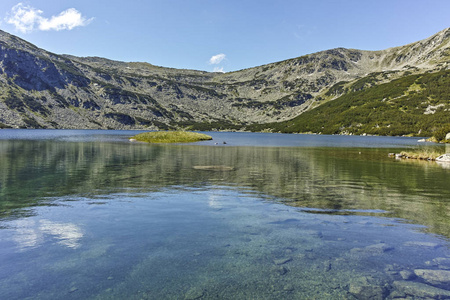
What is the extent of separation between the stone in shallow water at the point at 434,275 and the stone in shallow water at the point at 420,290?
0.54 meters

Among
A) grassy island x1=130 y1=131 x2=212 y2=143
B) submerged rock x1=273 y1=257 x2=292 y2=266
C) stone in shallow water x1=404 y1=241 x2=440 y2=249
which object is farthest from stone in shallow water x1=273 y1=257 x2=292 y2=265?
grassy island x1=130 y1=131 x2=212 y2=143

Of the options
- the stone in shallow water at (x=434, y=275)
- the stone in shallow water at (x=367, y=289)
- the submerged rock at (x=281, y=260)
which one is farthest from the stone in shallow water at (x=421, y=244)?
the submerged rock at (x=281, y=260)

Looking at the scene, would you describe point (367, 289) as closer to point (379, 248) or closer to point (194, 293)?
point (379, 248)

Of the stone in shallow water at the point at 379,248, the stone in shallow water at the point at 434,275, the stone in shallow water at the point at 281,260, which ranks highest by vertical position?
the stone in shallow water at the point at 434,275

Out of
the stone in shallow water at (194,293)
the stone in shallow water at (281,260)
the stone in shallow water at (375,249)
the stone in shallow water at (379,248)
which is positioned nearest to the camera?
the stone in shallow water at (194,293)

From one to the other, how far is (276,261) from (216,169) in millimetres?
28114

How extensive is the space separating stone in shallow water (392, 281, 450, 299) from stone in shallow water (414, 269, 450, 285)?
21.3 inches

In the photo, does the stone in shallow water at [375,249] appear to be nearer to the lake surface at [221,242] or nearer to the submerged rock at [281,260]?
the lake surface at [221,242]

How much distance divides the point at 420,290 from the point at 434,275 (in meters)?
1.59

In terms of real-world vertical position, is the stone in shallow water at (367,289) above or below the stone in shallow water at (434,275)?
below

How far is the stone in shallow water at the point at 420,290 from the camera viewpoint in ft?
28.6

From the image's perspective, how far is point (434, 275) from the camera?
10070 mm

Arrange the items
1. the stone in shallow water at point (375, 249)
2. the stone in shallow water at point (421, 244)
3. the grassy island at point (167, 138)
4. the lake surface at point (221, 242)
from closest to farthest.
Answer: the lake surface at point (221, 242)
the stone in shallow water at point (375, 249)
the stone in shallow water at point (421, 244)
the grassy island at point (167, 138)

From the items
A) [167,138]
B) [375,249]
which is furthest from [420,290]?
[167,138]
